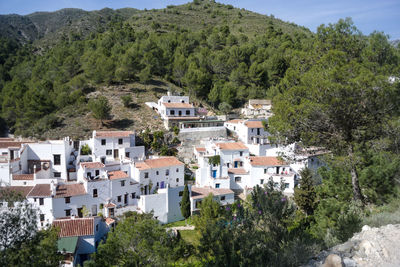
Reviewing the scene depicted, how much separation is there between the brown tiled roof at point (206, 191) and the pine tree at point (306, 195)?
17.9ft

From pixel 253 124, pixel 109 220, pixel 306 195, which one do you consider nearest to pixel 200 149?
pixel 253 124

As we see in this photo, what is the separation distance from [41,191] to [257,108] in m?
31.2

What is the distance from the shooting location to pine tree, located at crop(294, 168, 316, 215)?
67.3 ft

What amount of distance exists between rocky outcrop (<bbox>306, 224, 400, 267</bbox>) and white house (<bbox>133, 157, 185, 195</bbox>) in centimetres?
1787

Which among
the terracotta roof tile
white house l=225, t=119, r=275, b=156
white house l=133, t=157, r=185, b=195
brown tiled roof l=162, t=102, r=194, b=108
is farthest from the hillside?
white house l=133, t=157, r=185, b=195

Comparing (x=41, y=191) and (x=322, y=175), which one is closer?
(x=322, y=175)

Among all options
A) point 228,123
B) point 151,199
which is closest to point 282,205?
point 151,199

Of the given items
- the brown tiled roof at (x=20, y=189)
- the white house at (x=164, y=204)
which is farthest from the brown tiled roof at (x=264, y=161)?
the brown tiled roof at (x=20, y=189)

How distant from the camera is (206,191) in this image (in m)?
23.3

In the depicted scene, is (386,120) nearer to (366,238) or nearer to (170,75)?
(366,238)

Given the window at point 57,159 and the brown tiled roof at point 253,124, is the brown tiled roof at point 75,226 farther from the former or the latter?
the brown tiled roof at point 253,124

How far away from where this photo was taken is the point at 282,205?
1070cm

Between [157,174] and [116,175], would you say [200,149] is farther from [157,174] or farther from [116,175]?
[116,175]

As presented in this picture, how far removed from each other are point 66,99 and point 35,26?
97.0 metres
